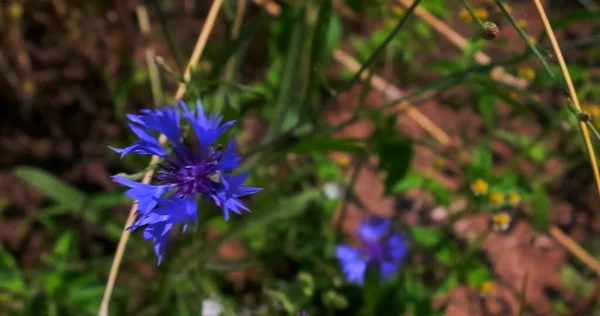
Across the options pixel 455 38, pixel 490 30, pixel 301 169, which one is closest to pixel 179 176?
pixel 490 30

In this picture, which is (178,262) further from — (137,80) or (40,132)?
(40,132)

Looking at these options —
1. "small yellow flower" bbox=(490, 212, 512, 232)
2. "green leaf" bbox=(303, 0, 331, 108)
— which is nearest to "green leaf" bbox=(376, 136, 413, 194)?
"green leaf" bbox=(303, 0, 331, 108)

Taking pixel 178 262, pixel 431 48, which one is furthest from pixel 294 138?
pixel 431 48

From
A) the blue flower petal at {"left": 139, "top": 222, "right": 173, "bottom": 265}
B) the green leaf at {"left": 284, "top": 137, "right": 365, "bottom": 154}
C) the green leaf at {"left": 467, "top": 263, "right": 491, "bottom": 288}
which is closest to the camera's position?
the blue flower petal at {"left": 139, "top": 222, "right": 173, "bottom": 265}

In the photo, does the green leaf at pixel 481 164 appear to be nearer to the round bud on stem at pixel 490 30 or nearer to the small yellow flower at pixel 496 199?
the small yellow flower at pixel 496 199

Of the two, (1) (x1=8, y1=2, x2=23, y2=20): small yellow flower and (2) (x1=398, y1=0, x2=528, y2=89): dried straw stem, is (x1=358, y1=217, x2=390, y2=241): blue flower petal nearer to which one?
(2) (x1=398, y1=0, x2=528, y2=89): dried straw stem

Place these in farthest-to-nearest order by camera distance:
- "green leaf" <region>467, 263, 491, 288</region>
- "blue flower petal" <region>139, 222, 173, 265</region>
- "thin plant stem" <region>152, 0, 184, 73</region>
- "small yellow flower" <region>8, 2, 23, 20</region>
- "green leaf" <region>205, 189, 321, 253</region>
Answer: "small yellow flower" <region>8, 2, 23, 20</region>
"green leaf" <region>467, 263, 491, 288</region>
"green leaf" <region>205, 189, 321, 253</region>
"thin plant stem" <region>152, 0, 184, 73</region>
"blue flower petal" <region>139, 222, 173, 265</region>

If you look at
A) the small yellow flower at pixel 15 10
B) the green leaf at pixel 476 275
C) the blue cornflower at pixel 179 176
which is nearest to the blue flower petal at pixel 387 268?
the green leaf at pixel 476 275
